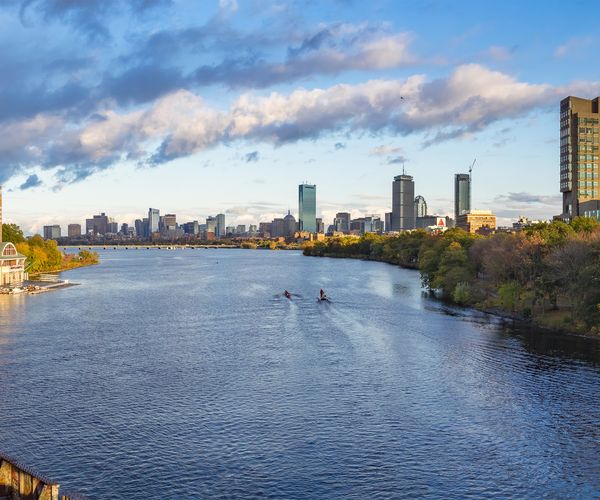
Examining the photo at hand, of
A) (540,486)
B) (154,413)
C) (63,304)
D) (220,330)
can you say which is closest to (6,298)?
(63,304)

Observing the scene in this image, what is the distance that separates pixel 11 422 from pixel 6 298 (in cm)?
8112

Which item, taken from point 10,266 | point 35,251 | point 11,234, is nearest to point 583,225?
point 10,266

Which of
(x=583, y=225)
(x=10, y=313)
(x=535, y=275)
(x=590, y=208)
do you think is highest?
(x=590, y=208)

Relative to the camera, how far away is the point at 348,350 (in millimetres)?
65188

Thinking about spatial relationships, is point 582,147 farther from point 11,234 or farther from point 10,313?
point 11,234

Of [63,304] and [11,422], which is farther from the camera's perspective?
[63,304]

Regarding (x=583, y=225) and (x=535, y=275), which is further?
(x=583, y=225)

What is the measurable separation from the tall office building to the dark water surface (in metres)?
114

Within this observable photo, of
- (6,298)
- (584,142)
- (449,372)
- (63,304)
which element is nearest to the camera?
(449,372)

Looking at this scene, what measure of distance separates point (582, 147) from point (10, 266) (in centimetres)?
14907

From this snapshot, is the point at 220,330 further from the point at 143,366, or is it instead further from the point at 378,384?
the point at 378,384

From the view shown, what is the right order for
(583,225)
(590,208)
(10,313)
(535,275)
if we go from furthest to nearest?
(590,208)
(583,225)
(10,313)
(535,275)

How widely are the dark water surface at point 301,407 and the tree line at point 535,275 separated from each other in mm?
5592

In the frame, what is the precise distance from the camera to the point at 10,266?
5507 inches
